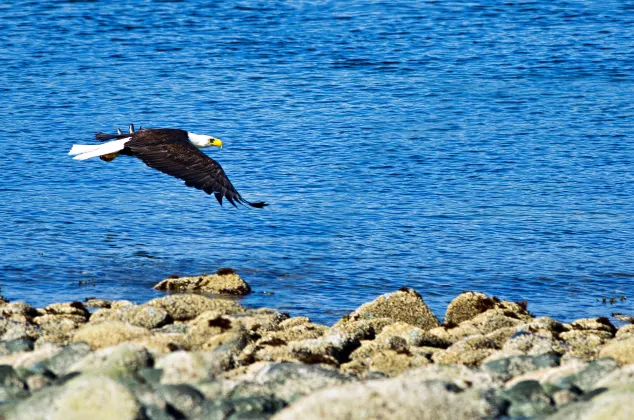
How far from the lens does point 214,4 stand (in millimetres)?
26469

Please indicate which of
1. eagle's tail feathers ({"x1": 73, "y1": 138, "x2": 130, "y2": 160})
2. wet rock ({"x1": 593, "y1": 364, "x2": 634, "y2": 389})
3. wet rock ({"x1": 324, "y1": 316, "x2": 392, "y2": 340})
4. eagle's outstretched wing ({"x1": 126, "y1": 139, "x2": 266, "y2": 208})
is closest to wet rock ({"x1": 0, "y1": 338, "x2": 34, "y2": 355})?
wet rock ({"x1": 324, "y1": 316, "x2": 392, "y2": 340})

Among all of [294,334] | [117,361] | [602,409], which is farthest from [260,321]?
[602,409]

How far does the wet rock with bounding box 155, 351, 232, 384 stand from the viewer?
7.38 meters

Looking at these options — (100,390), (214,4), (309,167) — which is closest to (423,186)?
(309,167)

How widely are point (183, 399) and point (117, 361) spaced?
0.71 metres

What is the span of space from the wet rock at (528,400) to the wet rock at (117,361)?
86.8 inches

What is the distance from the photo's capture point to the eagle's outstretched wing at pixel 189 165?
11945 mm

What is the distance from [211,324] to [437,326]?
220 cm

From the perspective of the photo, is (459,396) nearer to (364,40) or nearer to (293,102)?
(293,102)

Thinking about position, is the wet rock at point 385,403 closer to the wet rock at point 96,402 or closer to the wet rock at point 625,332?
the wet rock at point 96,402

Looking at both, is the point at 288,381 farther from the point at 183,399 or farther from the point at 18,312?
the point at 18,312

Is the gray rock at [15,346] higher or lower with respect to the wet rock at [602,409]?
lower

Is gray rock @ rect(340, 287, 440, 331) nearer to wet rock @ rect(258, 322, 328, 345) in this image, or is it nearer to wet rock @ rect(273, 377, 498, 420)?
wet rock @ rect(258, 322, 328, 345)

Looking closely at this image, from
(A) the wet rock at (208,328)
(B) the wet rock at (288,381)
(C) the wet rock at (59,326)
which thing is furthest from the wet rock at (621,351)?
(C) the wet rock at (59,326)
